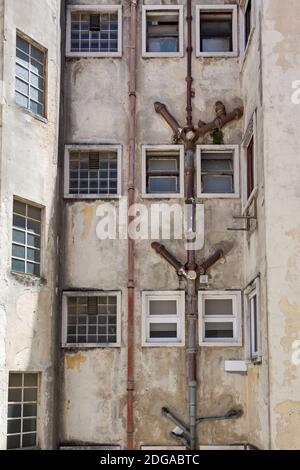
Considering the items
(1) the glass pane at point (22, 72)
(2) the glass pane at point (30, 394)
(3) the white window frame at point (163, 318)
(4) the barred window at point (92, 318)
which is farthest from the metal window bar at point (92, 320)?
(1) the glass pane at point (22, 72)

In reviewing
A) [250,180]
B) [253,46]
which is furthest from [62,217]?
[253,46]

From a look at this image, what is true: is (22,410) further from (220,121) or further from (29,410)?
(220,121)

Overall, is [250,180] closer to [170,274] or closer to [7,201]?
[170,274]

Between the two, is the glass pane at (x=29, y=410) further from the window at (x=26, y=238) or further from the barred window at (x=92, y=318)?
the window at (x=26, y=238)

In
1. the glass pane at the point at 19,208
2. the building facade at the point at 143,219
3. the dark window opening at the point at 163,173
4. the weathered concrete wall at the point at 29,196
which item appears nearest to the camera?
the building facade at the point at 143,219

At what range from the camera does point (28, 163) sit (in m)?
16.5

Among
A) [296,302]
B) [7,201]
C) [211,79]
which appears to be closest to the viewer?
[296,302]

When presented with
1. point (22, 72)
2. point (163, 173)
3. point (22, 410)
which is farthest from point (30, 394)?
point (22, 72)

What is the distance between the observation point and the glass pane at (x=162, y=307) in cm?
1784

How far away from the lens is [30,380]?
16.4m

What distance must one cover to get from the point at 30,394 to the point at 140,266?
353 cm

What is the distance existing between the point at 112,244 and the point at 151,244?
0.83 metres

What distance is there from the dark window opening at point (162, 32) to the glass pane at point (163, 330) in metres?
6.13

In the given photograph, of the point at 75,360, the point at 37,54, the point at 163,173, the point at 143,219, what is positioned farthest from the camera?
the point at 163,173
